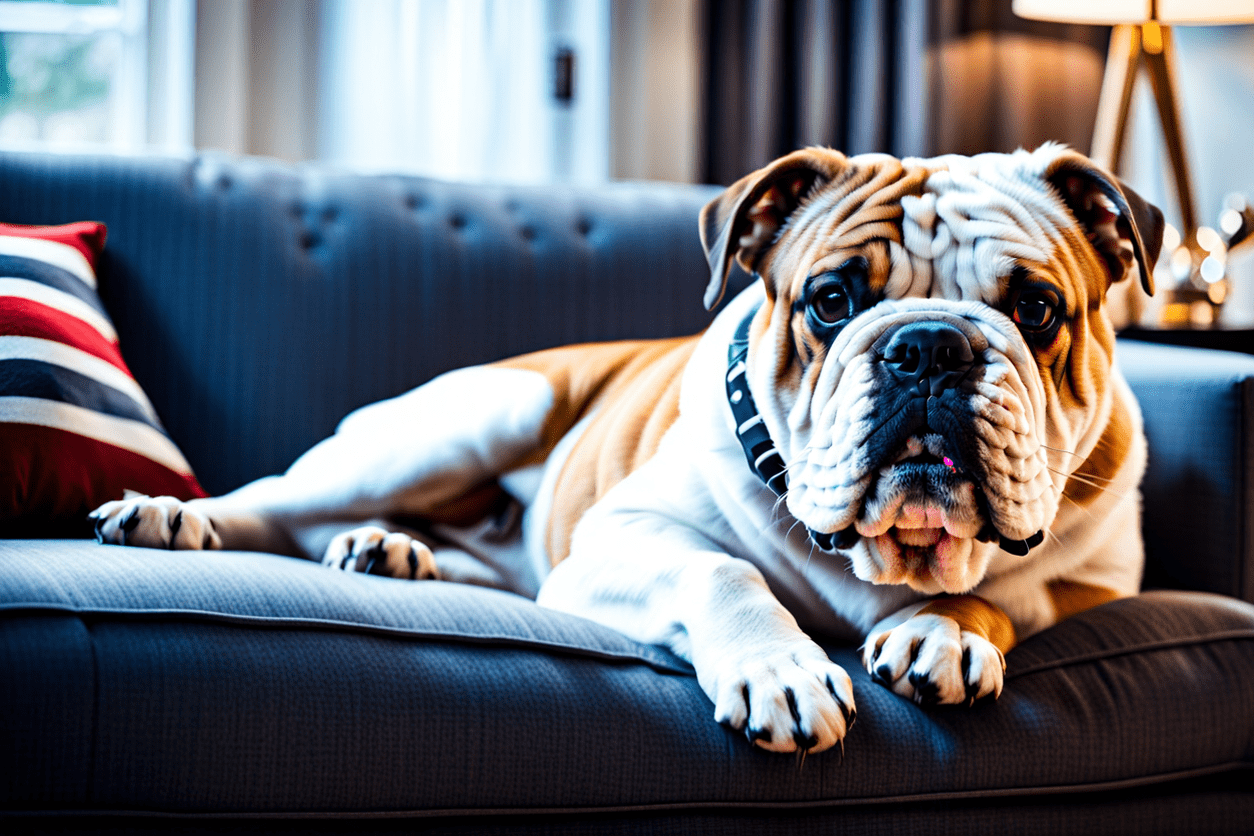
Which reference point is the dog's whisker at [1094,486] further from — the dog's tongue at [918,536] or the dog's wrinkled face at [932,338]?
the dog's tongue at [918,536]

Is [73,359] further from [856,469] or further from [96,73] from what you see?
[96,73]

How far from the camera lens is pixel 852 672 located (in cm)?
126

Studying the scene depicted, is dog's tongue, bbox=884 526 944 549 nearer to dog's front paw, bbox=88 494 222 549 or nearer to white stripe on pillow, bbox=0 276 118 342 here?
dog's front paw, bbox=88 494 222 549

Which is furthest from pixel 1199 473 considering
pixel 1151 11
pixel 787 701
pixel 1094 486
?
pixel 1151 11

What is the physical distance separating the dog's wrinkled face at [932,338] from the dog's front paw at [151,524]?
0.84 m

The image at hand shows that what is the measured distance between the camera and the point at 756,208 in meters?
1.49

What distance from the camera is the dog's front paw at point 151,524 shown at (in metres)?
1.49

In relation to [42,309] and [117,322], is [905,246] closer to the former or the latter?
[42,309]

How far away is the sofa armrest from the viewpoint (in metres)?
1.59

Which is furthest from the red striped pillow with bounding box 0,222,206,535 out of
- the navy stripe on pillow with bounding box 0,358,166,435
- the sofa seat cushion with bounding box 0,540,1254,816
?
the sofa seat cushion with bounding box 0,540,1254,816

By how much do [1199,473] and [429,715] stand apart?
124 cm

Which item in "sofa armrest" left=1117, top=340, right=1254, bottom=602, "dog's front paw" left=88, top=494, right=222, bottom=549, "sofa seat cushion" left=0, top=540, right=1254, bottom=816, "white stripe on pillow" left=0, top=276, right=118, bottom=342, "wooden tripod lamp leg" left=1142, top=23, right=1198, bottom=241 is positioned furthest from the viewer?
"wooden tripod lamp leg" left=1142, top=23, right=1198, bottom=241

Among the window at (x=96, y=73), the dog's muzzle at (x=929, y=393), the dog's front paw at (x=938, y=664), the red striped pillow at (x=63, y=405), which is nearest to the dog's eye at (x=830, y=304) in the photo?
the dog's muzzle at (x=929, y=393)

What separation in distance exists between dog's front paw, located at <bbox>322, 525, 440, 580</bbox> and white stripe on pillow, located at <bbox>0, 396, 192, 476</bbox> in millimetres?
360
